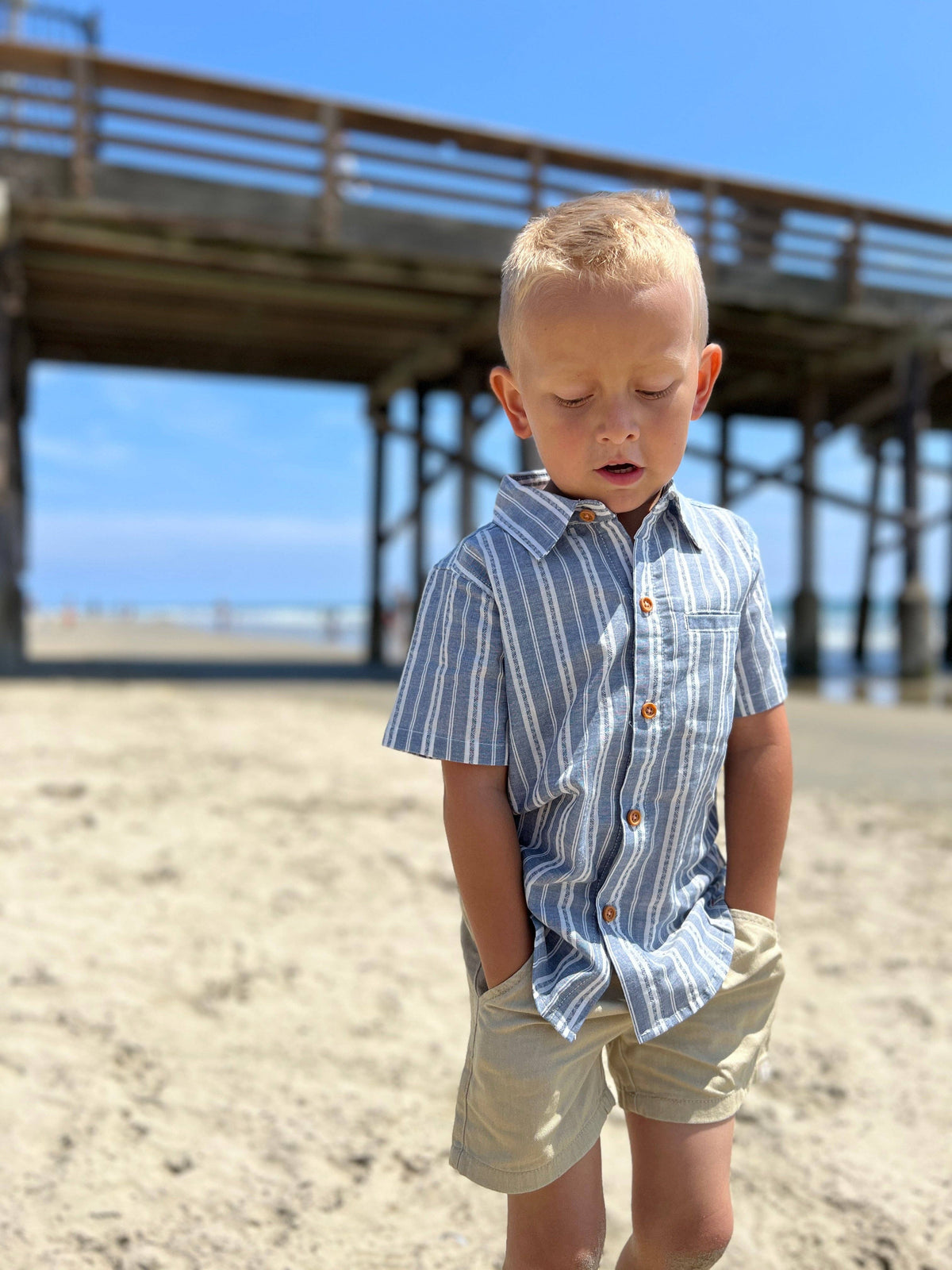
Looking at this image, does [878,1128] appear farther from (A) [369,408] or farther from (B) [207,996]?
(A) [369,408]

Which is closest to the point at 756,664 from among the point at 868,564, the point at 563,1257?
the point at 563,1257

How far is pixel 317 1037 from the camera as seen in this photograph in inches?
106

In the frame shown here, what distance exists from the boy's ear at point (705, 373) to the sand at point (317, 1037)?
5.22 ft

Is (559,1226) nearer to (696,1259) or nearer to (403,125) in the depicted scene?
(696,1259)

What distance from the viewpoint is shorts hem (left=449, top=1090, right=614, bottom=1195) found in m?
1.32

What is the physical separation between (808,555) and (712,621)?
11.8m

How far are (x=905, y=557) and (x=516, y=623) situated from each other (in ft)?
38.0

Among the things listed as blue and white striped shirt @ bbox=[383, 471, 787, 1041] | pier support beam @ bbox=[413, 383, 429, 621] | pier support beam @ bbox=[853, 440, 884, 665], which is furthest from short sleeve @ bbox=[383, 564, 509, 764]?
pier support beam @ bbox=[853, 440, 884, 665]

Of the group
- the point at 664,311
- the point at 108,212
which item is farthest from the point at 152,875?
the point at 108,212

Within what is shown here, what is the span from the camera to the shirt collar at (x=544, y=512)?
4.52ft

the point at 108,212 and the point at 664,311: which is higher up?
the point at 108,212

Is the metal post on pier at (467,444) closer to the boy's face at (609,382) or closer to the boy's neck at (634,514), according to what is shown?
the boy's neck at (634,514)

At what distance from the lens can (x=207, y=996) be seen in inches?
113

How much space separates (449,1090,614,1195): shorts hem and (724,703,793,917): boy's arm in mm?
385
